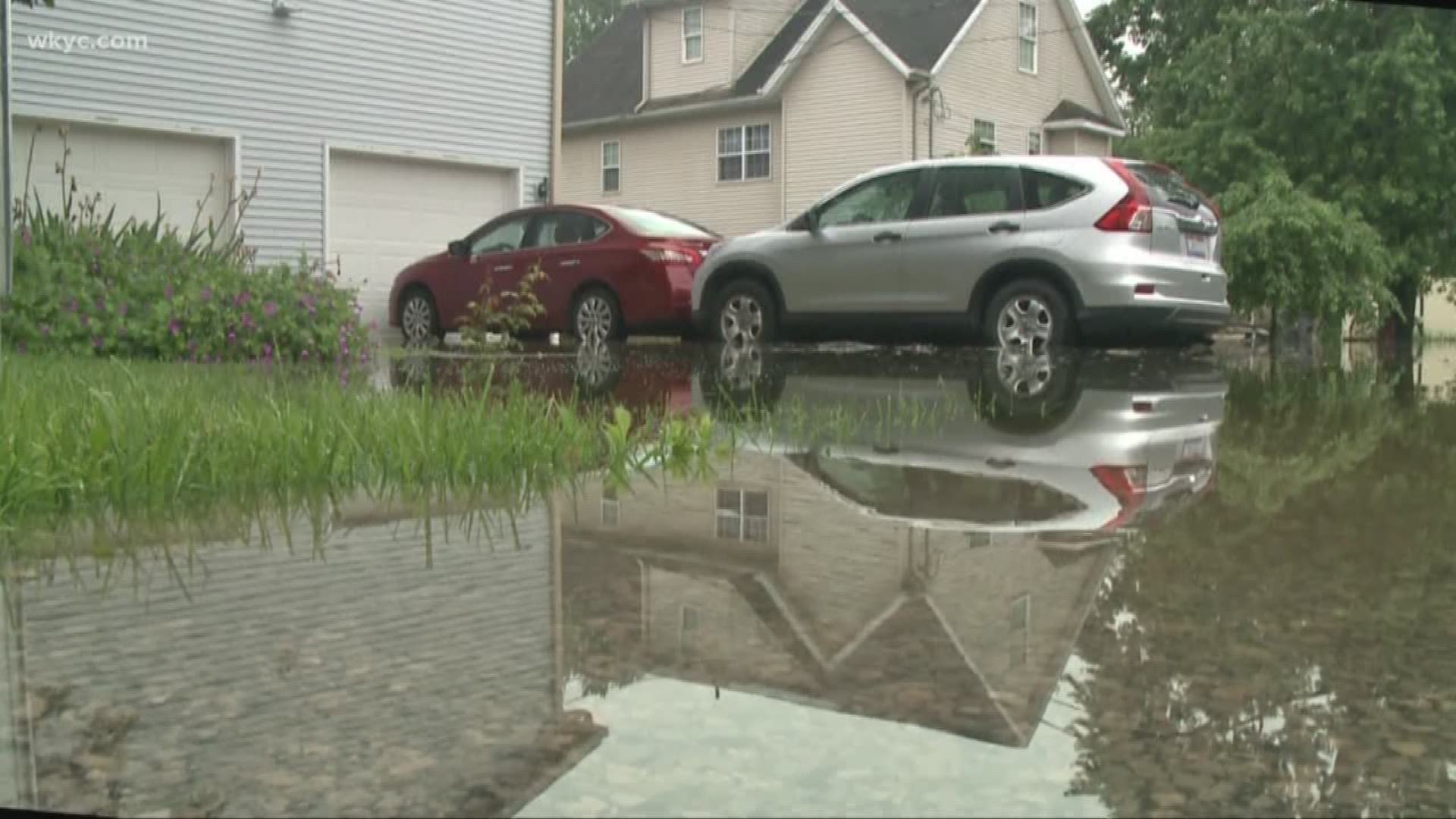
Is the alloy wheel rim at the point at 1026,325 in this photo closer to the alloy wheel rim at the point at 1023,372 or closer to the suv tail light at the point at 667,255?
the alloy wheel rim at the point at 1023,372

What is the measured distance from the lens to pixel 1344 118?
88.0 feet

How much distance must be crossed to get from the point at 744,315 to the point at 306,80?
8.32 metres

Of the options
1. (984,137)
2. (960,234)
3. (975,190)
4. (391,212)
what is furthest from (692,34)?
(960,234)

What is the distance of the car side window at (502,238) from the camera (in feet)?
57.8

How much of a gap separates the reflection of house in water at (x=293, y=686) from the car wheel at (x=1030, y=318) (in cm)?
932

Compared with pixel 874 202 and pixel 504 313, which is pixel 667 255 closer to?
pixel 504 313

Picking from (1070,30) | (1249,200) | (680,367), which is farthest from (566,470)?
(1070,30)

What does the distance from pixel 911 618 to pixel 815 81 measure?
29580 mm

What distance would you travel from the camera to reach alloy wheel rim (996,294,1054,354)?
42.3ft

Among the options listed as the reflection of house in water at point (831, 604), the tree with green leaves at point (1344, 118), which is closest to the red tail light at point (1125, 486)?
the reflection of house in water at point (831, 604)

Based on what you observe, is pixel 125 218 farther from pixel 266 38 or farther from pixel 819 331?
pixel 819 331

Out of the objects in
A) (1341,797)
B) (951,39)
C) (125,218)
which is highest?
(951,39)

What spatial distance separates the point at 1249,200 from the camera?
2400 cm

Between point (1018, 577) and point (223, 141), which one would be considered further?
point (223, 141)
